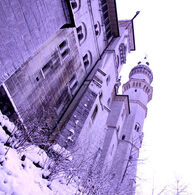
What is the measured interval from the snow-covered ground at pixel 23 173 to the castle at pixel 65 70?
1.18 m

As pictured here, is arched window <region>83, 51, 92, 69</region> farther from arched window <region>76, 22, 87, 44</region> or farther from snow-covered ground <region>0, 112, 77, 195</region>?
snow-covered ground <region>0, 112, 77, 195</region>

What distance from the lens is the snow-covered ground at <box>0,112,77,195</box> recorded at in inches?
153

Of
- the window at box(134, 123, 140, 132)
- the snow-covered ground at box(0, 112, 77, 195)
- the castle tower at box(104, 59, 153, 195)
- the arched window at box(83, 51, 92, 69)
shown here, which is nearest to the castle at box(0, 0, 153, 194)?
the arched window at box(83, 51, 92, 69)

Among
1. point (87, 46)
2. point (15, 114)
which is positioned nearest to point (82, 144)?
point (15, 114)

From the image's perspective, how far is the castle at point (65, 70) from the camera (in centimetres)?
704

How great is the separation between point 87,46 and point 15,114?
10.6 metres

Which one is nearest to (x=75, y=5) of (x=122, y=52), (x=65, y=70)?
(x=65, y=70)

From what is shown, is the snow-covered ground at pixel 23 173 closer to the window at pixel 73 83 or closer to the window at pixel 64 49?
the window at pixel 64 49

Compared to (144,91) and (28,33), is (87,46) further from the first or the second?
(144,91)

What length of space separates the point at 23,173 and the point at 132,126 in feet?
77.6

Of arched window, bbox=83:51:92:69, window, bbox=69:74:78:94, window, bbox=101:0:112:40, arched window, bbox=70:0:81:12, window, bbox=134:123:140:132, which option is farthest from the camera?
window, bbox=134:123:140:132

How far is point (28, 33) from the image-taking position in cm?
727

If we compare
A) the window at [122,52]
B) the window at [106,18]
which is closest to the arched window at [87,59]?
the window at [106,18]

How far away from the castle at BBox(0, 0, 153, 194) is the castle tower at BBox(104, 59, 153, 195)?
0.74 feet
